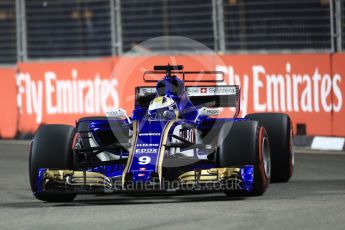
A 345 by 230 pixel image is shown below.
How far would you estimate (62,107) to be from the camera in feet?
69.4

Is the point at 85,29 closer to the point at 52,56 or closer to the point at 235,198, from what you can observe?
the point at 52,56

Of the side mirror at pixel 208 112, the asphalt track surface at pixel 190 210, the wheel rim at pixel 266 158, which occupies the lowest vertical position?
the asphalt track surface at pixel 190 210

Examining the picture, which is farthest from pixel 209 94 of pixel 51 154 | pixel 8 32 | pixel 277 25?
pixel 8 32

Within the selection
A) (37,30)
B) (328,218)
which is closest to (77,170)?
(328,218)

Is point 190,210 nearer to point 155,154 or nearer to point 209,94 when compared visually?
point 155,154

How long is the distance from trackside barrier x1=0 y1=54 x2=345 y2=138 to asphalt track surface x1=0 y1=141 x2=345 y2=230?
4.86m

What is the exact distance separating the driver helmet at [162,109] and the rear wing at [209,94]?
1027 mm

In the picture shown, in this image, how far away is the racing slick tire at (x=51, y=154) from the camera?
11305 millimetres

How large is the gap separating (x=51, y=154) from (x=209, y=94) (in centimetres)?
286

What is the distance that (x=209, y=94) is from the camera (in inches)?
534

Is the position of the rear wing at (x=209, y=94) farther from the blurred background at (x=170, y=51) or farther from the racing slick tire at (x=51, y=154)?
the blurred background at (x=170, y=51)

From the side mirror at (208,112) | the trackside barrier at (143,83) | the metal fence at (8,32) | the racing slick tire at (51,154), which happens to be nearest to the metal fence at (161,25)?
the metal fence at (8,32)

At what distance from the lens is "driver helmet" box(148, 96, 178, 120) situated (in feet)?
40.0

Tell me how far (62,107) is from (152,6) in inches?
100
